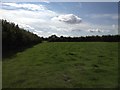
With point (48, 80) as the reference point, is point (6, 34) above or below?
above

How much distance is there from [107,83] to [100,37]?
10691cm

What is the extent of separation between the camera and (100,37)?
12244cm

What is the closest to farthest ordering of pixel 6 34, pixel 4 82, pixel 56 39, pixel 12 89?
pixel 12 89, pixel 4 82, pixel 6 34, pixel 56 39

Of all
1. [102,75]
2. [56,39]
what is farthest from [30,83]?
[56,39]

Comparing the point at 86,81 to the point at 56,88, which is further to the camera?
the point at 86,81

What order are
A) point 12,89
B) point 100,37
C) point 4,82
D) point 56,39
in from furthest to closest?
point 56,39, point 100,37, point 4,82, point 12,89

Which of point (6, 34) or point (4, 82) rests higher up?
point (6, 34)

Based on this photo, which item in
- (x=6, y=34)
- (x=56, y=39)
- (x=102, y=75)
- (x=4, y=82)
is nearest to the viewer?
(x=4, y=82)

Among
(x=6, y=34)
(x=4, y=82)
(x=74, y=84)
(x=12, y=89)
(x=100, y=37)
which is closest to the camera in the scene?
(x=12, y=89)

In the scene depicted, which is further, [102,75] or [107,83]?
[102,75]

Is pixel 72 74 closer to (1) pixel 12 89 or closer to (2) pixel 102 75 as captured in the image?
(2) pixel 102 75

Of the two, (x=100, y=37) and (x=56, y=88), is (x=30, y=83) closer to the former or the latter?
(x=56, y=88)

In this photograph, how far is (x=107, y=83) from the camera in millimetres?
16781

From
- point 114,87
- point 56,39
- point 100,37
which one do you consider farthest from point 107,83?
point 56,39
